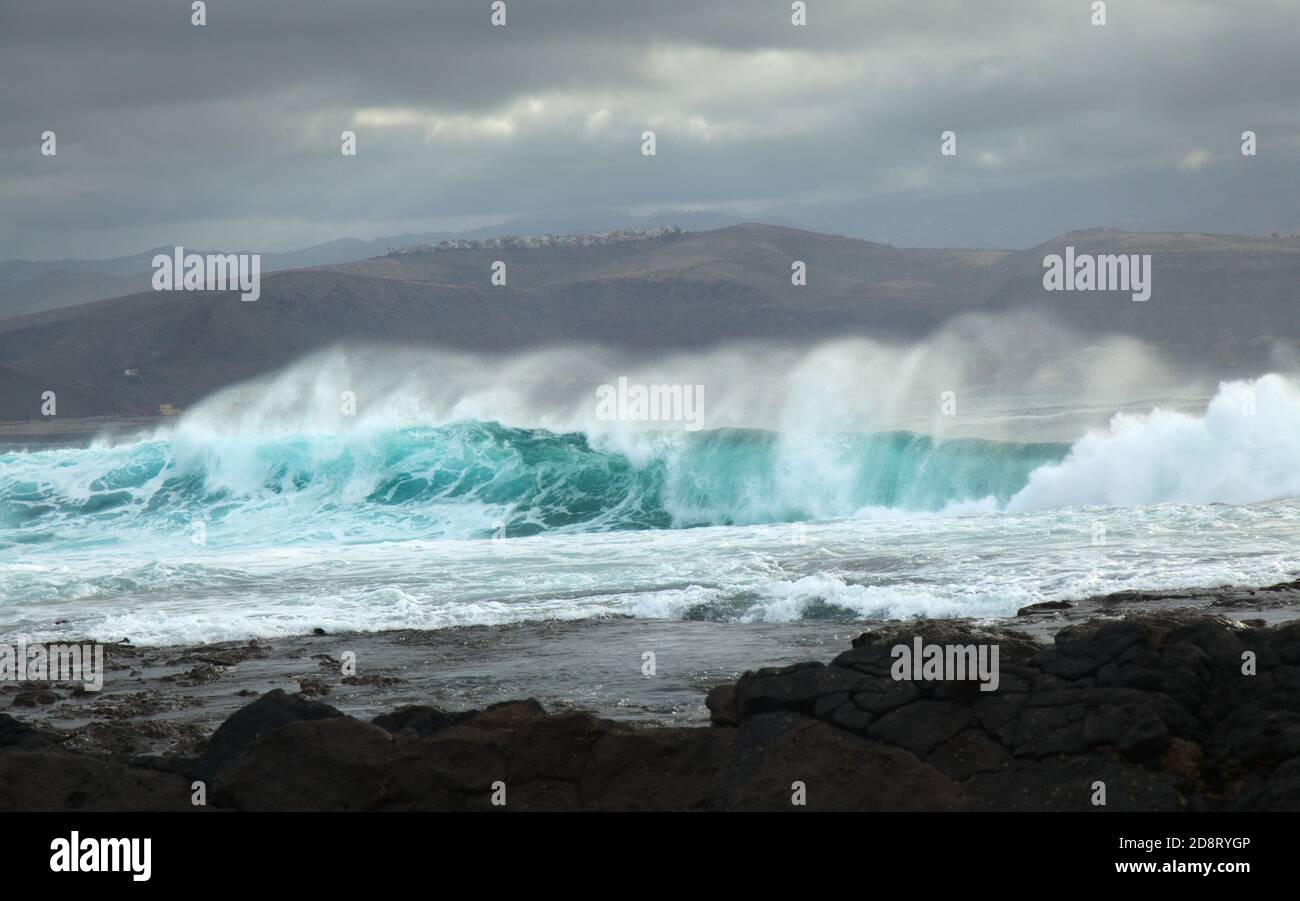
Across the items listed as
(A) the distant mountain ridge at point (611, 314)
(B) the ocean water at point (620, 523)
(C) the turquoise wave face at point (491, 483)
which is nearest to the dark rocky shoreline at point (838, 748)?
(B) the ocean water at point (620, 523)

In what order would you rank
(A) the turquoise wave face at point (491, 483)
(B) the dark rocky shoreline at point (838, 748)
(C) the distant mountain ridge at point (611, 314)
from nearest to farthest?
(B) the dark rocky shoreline at point (838, 748) → (A) the turquoise wave face at point (491, 483) → (C) the distant mountain ridge at point (611, 314)

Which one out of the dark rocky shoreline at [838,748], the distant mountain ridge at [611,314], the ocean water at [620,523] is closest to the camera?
the dark rocky shoreline at [838,748]

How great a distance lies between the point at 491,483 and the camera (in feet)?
107

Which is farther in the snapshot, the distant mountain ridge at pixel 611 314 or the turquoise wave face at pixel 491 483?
the distant mountain ridge at pixel 611 314

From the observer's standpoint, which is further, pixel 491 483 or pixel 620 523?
pixel 491 483

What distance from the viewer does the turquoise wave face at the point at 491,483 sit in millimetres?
30422

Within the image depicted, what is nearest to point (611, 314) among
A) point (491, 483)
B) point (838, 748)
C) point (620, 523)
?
point (491, 483)

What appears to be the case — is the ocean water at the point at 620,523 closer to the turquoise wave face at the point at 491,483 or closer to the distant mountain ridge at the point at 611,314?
the turquoise wave face at the point at 491,483

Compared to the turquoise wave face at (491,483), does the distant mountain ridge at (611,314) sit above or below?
above

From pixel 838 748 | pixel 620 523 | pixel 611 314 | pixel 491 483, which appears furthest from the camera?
pixel 611 314

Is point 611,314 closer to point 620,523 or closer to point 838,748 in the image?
point 620,523

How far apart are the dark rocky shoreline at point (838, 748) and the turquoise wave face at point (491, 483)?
20.5 m

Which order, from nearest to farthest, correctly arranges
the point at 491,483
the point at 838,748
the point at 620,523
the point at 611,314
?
1. the point at 838,748
2. the point at 620,523
3. the point at 491,483
4. the point at 611,314

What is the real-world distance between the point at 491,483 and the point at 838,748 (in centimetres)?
2552
